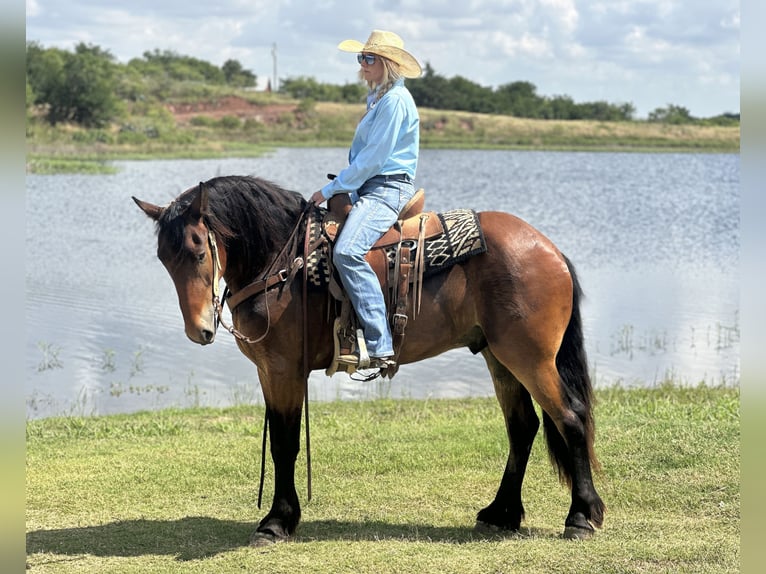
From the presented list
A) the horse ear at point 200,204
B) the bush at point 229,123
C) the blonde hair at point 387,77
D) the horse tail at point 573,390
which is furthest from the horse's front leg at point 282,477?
the bush at point 229,123

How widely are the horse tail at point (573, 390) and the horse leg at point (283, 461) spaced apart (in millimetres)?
1475

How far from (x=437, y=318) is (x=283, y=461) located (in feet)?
4.03

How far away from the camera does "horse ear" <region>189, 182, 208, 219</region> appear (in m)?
4.81

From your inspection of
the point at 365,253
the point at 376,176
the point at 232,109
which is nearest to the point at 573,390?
the point at 365,253

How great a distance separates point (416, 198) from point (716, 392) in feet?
17.1

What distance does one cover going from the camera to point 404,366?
449 inches

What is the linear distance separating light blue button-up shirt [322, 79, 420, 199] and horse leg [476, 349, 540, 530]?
4.28ft

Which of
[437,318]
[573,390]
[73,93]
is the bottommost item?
[573,390]

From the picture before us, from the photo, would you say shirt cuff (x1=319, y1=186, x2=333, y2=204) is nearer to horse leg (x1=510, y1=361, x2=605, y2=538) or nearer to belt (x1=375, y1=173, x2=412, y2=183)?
belt (x1=375, y1=173, x2=412, y2=183)

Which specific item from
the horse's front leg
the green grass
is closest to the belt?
the horse's front leg

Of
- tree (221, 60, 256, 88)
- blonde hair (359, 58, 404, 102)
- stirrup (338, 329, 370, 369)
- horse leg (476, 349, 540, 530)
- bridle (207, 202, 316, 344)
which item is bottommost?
horse leg (476, 349, 540, 530)

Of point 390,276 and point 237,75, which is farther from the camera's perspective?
point 237,75

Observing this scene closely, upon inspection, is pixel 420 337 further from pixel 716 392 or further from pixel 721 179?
pixel 721 179

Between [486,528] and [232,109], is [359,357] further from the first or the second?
[232,109]
